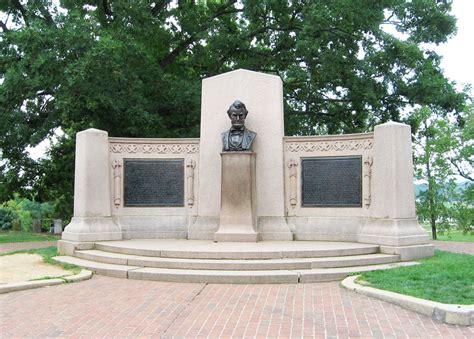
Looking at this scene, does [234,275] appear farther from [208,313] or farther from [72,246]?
[72,246]

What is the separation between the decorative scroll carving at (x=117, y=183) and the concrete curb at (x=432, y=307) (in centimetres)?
→ 732

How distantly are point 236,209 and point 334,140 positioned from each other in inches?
121

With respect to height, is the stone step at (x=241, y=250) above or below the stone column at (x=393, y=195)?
below

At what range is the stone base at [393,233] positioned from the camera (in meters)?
10.1

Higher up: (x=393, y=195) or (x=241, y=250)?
(x=393, y=195)

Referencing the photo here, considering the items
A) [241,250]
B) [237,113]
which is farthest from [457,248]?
[241,250]

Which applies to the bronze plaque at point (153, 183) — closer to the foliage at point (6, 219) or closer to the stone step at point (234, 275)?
the stone step at point (234, 275)

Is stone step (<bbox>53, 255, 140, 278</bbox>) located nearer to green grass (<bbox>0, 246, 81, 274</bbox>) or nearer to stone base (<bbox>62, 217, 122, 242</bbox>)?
green grass (<bbox>0, 246, 81, 274</bbox>)

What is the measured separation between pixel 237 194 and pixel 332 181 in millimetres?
2449

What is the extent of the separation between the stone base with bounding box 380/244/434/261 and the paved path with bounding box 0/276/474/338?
102 inches

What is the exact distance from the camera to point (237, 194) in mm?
11539

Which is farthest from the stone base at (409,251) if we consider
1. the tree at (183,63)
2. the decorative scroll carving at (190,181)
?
the tree at (183,63)

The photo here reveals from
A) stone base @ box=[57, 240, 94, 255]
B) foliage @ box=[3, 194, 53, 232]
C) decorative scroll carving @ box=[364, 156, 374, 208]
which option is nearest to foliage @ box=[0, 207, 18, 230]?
foliage @ box=[3, 194, 53, 232]

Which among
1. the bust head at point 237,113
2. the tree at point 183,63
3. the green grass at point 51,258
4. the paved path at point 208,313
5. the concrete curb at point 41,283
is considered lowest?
the paved path at point 208,313
